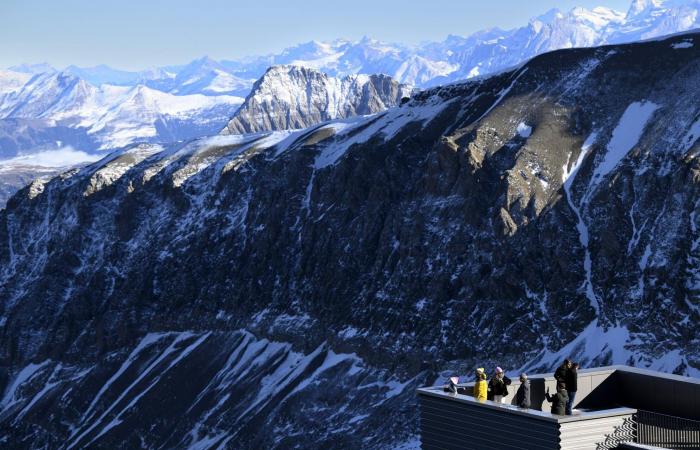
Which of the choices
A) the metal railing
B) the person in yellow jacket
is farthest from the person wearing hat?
the metal railing

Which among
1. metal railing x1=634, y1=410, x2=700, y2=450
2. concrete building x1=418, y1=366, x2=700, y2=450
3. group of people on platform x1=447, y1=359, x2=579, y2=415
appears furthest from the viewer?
metal railing x1=634, y1=410, x2=700, y2=450

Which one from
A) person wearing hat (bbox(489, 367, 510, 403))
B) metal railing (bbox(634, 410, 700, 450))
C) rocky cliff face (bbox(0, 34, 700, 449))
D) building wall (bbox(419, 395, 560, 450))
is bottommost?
rocky cliff face (bbox(0, 34, 700, 449))

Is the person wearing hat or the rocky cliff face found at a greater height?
the person wearing hat

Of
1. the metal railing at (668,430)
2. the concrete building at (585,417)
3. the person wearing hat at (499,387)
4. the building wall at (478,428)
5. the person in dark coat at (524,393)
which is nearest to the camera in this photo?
the concrete building at (585,417)

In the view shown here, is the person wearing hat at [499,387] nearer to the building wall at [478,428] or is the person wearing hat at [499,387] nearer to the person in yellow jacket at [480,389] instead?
the person in yellow jacket at [480,389]

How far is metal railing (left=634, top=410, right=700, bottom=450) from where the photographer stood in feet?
168

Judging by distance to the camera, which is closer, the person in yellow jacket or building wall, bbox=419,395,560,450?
building wall, bbox=419,395,560,450

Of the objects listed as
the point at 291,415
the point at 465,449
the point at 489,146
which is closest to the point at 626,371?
the point at 465,449

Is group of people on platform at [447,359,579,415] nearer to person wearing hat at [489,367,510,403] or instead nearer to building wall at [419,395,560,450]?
person wearing hat at [489,367,510,403]

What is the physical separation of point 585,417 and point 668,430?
6264mm

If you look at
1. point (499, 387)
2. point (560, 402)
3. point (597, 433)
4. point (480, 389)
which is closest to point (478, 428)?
point (480, 389)

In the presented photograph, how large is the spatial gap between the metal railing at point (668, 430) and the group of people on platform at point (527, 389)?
3249 millimetres

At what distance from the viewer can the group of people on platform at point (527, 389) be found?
47375 mm

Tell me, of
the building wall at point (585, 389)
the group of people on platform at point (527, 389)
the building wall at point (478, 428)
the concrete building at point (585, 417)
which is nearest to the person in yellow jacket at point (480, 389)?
the group of people on platform at point (527, 389)
